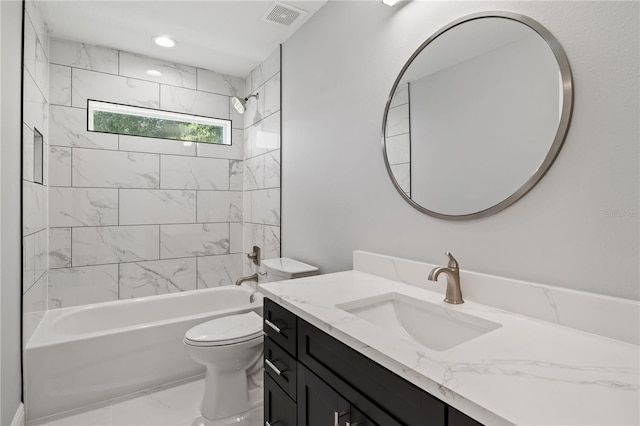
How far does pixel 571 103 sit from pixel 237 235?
9.91ft

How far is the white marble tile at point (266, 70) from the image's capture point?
9.36ft

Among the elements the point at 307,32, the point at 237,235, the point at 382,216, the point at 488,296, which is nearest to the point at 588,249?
the point at 488,296

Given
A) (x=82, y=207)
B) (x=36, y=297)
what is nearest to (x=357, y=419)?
(x=36, y=297)

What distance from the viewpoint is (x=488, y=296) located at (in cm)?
121

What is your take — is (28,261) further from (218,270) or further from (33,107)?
(218,270)

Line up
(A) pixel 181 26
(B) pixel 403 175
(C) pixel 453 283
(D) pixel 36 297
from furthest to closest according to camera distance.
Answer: (A) pixel 181 26 < (D) pixel 36 297 < (B) pixel 403 175 < (C) pixel 453 283

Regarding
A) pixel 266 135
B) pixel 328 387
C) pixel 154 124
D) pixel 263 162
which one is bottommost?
pixel 328 387

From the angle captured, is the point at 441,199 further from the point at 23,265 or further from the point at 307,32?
the point at 23,265

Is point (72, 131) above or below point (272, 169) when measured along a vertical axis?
above

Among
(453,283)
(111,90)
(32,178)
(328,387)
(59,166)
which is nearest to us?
(328,387)

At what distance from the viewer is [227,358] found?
1.96 m

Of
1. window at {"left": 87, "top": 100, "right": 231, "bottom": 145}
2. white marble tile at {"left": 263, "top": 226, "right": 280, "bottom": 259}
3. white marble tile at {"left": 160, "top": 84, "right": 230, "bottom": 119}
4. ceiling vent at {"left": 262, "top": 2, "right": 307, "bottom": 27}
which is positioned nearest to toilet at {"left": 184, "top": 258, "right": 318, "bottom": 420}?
white marble tile at {"left": 263, "top": 226, "right": 280, "bottom": 259}

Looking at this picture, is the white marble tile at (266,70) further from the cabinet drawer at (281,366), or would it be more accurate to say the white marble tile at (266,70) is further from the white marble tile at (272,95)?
the cabinet drawer at (281,366)

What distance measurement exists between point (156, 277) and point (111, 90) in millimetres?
1703
